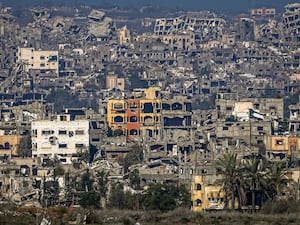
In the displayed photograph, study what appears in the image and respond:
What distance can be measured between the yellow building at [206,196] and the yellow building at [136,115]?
74.1 ft

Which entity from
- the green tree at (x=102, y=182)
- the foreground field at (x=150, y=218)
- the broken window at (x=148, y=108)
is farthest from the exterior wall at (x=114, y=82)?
the foreground field at (x=150, y=218)

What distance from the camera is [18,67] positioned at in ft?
289

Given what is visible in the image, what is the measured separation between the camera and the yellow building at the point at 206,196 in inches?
1353

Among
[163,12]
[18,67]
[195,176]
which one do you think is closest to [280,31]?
[18,67]

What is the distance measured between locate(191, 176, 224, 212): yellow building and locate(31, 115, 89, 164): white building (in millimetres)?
15224

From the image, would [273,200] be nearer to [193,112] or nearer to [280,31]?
Result: [193,112]

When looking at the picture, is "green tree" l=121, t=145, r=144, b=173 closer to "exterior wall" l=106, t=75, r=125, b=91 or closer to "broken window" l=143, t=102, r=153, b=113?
"broken window" l=143, t=102, r=153, b=113

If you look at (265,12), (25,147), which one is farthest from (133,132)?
(265,12)

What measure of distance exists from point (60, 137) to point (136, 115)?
8817 mm

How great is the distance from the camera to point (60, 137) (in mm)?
52125

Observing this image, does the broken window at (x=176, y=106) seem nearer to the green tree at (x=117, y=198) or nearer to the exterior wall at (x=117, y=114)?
the exterior wall at (x=117, y=114)

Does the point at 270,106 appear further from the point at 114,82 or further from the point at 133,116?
the point at 114,82

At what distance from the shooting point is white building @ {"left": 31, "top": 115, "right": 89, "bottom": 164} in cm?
5184

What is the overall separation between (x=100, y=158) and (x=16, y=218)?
24.0 metres
